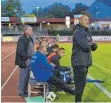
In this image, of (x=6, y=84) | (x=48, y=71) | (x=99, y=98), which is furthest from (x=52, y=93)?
(x=6, y=84)

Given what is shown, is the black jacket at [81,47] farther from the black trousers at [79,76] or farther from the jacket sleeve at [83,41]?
the black trousers at [79,76]

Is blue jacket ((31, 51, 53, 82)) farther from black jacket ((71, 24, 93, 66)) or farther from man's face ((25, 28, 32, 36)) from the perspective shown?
black jacket ((71, 24, 93, 66))

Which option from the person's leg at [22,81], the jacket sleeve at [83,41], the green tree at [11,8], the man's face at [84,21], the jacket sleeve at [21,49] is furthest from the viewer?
the green tree at [11,8]

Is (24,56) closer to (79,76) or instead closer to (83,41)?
(79,76)

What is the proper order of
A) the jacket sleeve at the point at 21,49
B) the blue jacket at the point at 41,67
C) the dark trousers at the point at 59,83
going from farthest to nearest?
the jacket sleeve at the point at 21,49 → the dark trousers at the point at 59,83 → the blue jacket at the point at 41,67

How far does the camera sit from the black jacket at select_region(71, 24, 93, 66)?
339 inches

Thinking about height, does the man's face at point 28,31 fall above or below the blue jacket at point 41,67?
above

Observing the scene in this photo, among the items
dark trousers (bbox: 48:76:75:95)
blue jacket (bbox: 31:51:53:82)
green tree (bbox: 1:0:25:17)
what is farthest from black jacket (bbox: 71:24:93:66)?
green tree (bbox: 1:0:25:17)

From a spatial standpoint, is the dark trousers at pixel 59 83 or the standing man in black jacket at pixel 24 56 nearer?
the dark trousers at pixel 59 83

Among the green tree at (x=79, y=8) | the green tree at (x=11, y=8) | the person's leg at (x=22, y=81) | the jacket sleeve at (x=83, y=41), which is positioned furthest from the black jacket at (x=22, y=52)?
the green tree at (x=79, y=8)

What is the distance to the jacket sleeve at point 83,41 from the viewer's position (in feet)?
28.1

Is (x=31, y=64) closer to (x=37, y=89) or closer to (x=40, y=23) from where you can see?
(x=37, y=89)

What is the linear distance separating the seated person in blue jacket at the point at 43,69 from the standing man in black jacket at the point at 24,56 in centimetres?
74

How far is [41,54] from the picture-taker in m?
10.1
